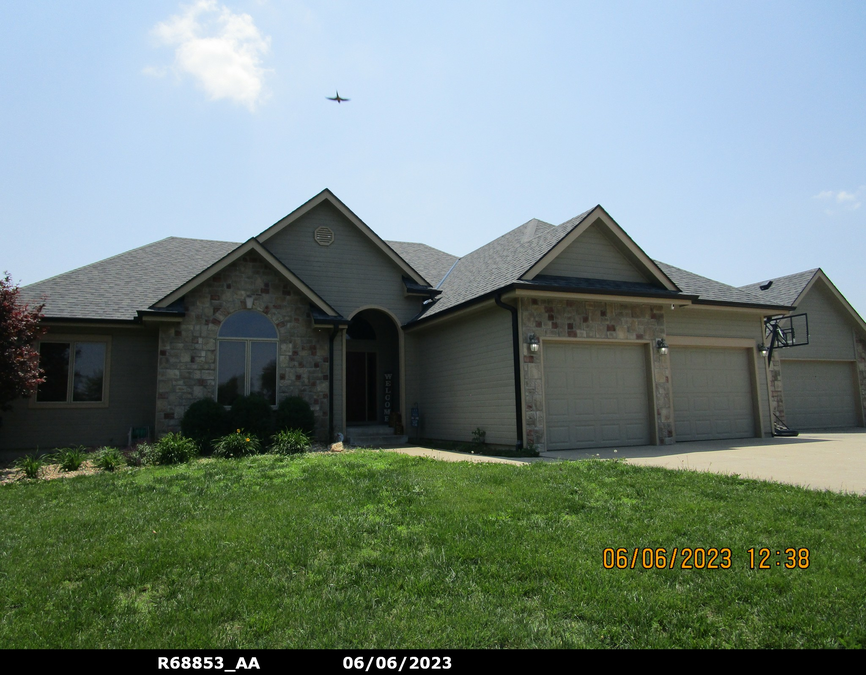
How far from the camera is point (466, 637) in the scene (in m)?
3.20

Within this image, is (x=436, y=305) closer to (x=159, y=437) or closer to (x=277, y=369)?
(x=277, y=369)

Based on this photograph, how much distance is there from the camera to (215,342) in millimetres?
12953

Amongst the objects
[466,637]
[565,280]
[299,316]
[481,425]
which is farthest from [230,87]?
[466,637]

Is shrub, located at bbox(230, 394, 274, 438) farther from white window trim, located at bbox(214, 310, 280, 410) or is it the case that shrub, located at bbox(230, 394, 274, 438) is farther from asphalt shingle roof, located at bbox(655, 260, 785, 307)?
asphalt shingle roof, located at bbox(655, 260, 785, 307)

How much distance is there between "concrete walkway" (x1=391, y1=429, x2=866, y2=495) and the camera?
291 inches

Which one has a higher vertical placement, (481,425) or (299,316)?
(299,316)

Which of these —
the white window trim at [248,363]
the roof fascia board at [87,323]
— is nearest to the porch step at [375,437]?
the white window trim at [248,363]

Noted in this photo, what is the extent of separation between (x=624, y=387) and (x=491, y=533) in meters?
9.03

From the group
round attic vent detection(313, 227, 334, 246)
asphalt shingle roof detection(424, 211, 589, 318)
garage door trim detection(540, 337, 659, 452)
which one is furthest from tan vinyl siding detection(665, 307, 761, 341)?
round attic vent detection(313, 227, 334, 246)

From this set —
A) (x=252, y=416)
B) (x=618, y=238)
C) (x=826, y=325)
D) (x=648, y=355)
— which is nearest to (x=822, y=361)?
(x=826, y=325)

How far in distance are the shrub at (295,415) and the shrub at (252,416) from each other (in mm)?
301

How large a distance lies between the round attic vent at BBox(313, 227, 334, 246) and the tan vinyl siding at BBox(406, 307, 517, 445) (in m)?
3.46
